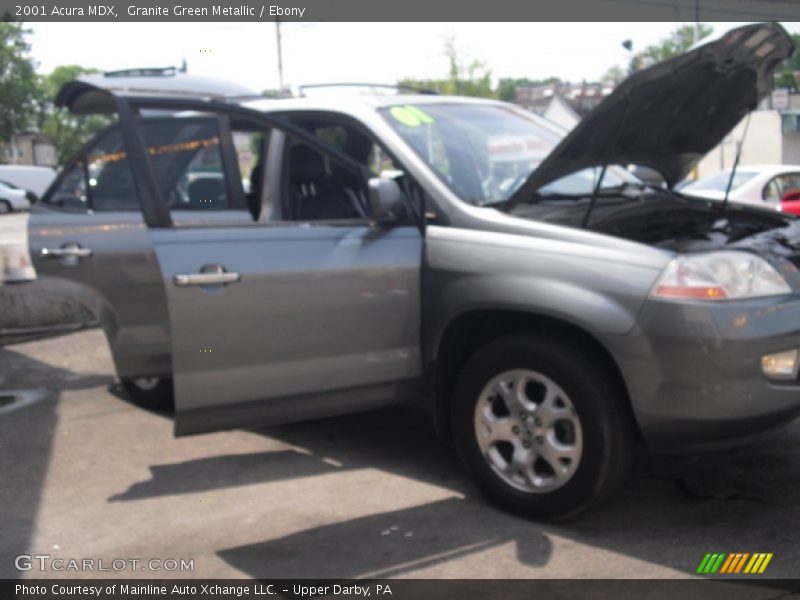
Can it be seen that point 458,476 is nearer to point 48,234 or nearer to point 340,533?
point 340,533

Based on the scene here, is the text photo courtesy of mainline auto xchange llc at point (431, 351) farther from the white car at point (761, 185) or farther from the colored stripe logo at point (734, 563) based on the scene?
the white car at point (761, 185)

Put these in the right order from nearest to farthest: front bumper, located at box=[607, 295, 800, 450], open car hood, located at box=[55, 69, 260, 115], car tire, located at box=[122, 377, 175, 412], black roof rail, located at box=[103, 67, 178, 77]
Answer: front bumper, located at box=[607, 295, 800, 450] → open car hood, located at box=[55, 69, 260, 115] → car tire, located at box=[122, 377, 175, 412] → black roof rail, located at box=[103, 67, 178, 77]

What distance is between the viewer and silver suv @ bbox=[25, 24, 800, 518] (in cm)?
349

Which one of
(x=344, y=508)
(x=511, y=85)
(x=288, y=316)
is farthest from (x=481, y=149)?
(x=511, y=85)

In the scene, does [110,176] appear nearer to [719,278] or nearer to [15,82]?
[719,278]

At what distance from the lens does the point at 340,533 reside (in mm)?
3916

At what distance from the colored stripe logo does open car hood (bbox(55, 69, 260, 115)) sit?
3.11 m

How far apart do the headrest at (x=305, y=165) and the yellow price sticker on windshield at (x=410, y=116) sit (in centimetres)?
65

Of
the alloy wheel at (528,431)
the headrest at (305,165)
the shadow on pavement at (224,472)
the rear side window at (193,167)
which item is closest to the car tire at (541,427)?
the alloy wheel at (528,431)

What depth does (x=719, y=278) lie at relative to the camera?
11.5 ft

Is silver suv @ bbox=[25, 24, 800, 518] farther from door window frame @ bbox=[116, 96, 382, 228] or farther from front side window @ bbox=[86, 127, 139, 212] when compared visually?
front side window @ bbox=[86, 127, 139, 212]

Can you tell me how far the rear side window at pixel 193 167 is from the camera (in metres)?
5.24

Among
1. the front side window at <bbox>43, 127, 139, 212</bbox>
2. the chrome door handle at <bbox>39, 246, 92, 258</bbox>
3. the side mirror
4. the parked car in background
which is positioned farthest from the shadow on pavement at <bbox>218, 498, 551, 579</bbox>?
the parked car in background

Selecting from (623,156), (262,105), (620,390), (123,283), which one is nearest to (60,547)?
(123,283)
